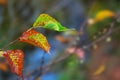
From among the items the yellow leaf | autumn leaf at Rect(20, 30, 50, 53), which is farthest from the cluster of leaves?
the yellow leaf

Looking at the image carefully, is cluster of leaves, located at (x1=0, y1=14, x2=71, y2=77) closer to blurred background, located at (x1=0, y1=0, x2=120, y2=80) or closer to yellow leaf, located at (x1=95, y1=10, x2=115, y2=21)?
blurred background, located at (x1=0, y1=0, x2=120, y2=80)

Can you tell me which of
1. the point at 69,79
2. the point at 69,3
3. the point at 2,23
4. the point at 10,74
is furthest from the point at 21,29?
the point at 69,3

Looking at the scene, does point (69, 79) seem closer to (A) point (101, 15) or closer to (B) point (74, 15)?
(A) point (101, 15)

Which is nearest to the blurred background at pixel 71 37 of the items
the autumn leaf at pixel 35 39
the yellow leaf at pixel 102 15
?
the yellow leaf at pixel 102 15

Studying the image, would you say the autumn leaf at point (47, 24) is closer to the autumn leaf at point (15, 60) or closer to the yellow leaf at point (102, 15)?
the autumn leaf at point (15, 60)

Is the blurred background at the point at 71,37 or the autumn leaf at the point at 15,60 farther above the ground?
the blurred background at the point at 71,37

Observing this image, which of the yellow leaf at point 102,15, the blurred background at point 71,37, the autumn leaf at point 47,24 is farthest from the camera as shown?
the yellow leaf at point 102,15

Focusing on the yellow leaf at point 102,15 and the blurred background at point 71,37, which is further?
the yellow leaf at point 102,15

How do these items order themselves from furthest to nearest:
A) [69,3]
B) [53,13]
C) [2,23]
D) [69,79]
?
[69,3]
[53,13]
[2,23]
[69,79]
